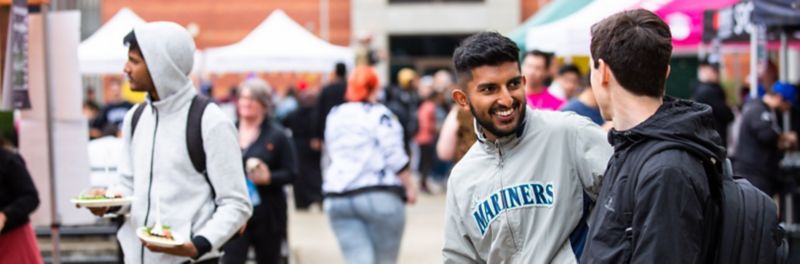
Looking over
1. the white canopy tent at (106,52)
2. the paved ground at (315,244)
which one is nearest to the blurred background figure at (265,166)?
the paved ground at (315,244)

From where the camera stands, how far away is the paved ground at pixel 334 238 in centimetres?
1284

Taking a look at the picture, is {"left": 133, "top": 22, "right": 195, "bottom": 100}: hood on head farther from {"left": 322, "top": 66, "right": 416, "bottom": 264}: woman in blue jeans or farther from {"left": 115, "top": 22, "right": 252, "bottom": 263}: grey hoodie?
{"left": 322, "top": 66, "right": 416, "bottom": 264}: woman in blue jeans

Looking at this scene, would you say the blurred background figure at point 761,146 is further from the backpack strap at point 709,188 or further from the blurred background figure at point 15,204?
the backpack strap at point 709,188

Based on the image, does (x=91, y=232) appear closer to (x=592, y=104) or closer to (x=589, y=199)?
(x=592, y=104)

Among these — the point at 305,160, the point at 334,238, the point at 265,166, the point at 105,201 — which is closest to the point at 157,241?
the point at 105,201

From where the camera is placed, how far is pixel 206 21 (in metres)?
41.4

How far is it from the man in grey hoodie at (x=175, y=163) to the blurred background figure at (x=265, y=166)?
121 inches

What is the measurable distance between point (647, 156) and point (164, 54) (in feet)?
9.70

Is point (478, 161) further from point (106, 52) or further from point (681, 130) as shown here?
point (106, 52)

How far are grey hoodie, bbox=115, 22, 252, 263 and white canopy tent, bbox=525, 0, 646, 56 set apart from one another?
13.6 ft

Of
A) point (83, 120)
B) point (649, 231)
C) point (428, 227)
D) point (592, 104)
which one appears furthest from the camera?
point (428, 227)

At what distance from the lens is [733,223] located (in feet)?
9.64

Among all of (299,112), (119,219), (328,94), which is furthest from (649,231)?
(299,112)

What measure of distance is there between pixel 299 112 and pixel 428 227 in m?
3.21
